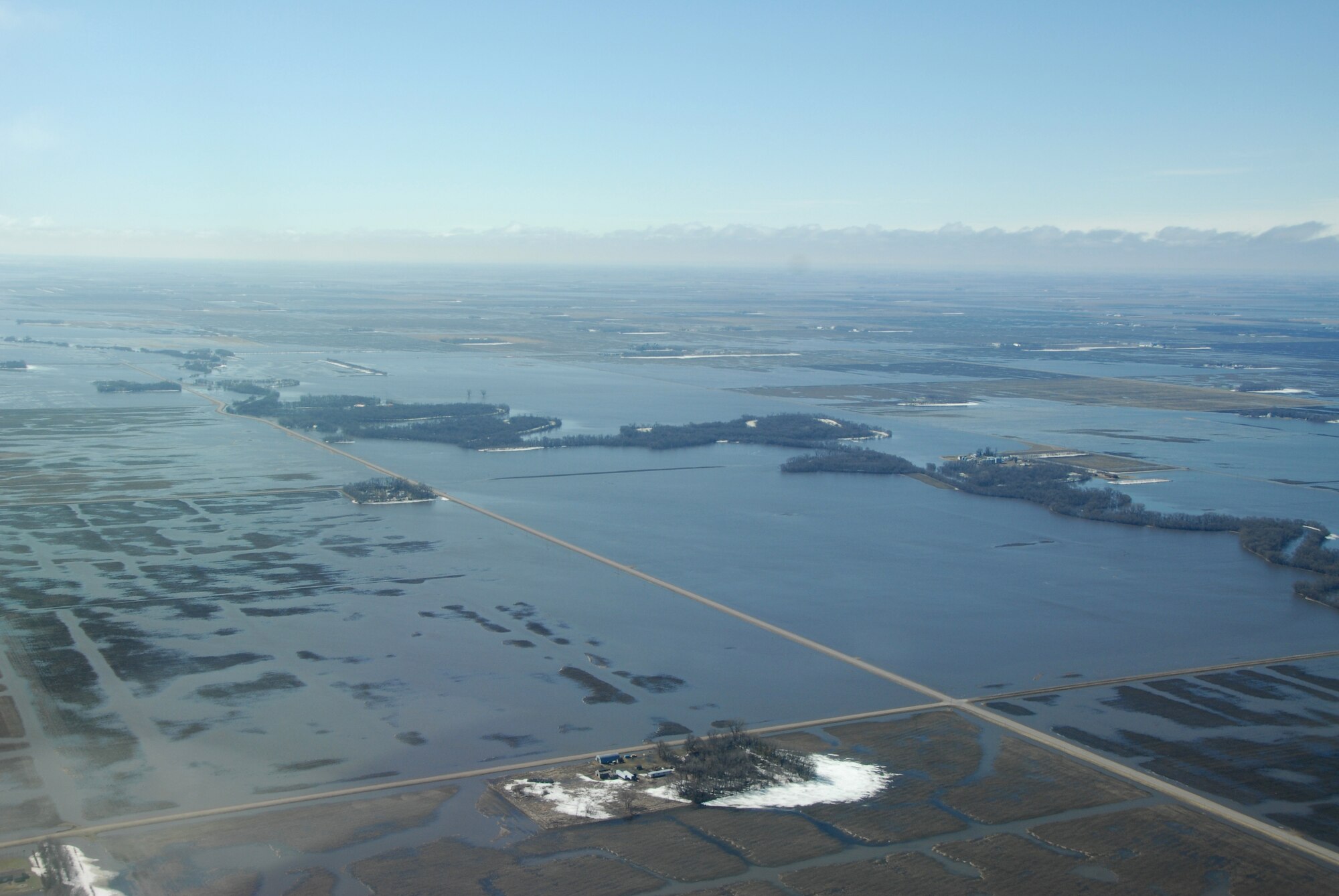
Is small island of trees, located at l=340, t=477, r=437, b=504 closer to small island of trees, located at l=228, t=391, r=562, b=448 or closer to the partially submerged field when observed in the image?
small island of trees, located at l=228, t=391, r=562, b=448

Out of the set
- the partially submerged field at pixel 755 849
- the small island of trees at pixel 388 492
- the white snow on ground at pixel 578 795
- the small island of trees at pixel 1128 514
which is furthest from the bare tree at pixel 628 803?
the small island of trees at pixel 388 492

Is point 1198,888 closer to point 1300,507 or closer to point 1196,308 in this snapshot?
point 1300,507

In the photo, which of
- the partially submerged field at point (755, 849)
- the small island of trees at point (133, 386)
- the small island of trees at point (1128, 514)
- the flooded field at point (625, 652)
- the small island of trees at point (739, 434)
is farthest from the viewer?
the small island of trees at point (133, 386)

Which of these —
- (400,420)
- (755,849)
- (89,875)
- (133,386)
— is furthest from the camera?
(133,386)

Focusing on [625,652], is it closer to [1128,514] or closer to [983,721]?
[983,721]

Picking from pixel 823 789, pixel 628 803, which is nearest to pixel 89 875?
pixel 628 803

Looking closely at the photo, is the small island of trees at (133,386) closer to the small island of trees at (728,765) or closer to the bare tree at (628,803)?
the small island of trees at (728,765)

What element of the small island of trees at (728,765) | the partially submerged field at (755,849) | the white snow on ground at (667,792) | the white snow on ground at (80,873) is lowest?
the partially submerged field at (755,849)
